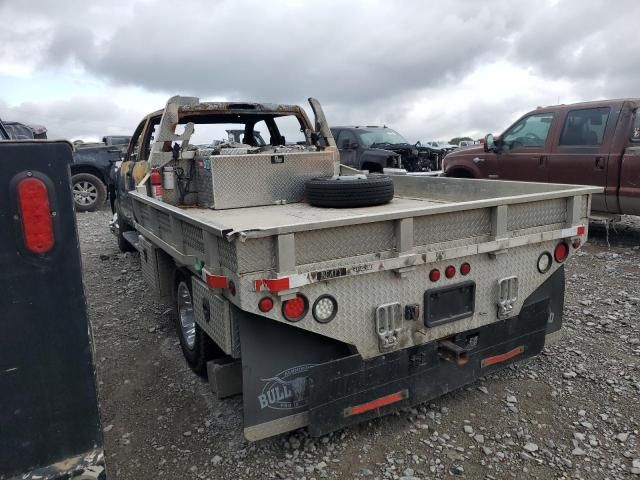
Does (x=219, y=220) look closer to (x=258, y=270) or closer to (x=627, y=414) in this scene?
(x=258, y=270)

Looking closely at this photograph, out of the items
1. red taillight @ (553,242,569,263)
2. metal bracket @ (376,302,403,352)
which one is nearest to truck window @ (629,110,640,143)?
red taillight @ (553,242,569,263)

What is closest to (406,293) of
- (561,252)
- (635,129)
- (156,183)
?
(561,252)

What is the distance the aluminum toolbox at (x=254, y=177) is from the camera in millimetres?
4414

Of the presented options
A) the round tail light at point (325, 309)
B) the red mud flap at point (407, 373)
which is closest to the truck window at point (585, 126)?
the red mud flap at point (407, 373)

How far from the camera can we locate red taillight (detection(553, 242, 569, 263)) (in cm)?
352

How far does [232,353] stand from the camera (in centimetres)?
274

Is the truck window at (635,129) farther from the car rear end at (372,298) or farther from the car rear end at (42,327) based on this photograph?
the car rear end at (42,327)

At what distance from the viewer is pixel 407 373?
9.86 ft

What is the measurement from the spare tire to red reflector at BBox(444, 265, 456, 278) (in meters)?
1.25

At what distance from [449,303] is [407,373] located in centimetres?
49

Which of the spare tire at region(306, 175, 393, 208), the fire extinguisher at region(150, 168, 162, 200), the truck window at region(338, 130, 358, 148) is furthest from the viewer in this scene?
the truck window at region(338, 130, 358, 148)

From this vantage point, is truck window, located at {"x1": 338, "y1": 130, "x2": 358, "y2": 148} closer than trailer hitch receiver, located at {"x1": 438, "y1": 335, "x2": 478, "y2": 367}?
No

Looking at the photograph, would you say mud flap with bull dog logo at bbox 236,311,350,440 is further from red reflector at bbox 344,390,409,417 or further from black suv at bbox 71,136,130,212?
black suv at bbox 71,136,130,212

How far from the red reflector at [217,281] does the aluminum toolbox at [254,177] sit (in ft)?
6.17
